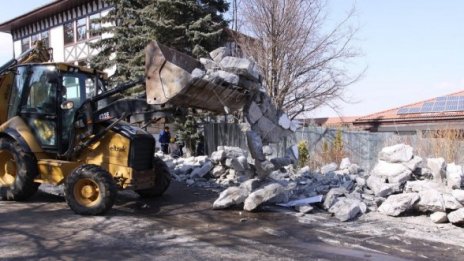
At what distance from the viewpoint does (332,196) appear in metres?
9.81

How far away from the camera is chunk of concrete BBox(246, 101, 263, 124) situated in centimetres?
931

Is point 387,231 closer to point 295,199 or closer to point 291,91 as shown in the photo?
point 295,199

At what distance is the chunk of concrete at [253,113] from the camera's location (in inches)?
367

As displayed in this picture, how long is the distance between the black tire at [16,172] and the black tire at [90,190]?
1.30 metres

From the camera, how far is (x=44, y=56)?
12.2 metres

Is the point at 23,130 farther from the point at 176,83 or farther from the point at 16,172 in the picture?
the point at 176,83

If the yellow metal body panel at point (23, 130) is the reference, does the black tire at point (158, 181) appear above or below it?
below

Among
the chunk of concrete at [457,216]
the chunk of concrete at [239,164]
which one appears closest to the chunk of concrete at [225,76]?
the chunk of concrete at [239,164]

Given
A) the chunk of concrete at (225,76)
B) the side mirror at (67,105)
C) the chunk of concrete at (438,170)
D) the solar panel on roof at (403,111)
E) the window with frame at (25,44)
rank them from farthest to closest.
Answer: the window with frame at (25,44) → the solar panel on roof at (403,111) → the chunk of concrete at (438,170) → the side mirror at (67,105) → the chunk of concrete at (225,76)

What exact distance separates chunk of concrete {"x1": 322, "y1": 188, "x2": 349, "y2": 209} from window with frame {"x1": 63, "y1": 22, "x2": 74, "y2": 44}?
80.0 ft

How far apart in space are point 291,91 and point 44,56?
1153cm

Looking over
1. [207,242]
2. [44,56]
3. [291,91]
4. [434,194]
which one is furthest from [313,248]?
[291,91]

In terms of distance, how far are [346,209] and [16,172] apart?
6.51 meters

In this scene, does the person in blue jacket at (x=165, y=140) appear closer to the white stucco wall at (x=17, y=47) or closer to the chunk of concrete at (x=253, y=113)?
the chunk of concrete at (x=253, y=113)
